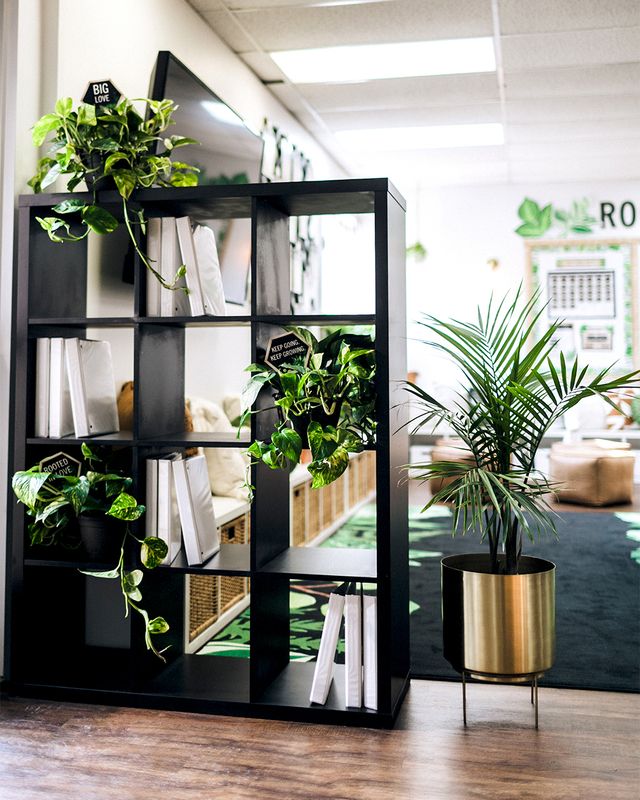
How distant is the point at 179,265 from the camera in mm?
2658

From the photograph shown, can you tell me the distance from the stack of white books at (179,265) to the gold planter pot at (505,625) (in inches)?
46.3

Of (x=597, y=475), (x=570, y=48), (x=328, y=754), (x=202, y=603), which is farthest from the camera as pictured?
(x=597, y=475)

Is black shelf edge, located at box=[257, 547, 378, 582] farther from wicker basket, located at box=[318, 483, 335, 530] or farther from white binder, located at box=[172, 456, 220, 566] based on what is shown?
wicker basket, located at box=[318, 483, 335, 530]

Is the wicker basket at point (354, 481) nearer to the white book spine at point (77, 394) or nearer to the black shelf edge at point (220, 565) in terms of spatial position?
the black shelf edge at point (220, 565)

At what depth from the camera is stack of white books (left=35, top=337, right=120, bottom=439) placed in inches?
105

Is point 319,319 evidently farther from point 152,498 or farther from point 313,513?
point 313,513

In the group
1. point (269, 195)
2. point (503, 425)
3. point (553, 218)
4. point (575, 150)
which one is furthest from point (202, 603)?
point (553, 218)

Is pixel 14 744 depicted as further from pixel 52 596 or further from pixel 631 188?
pixel 631 188

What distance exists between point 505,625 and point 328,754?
0.62 meters

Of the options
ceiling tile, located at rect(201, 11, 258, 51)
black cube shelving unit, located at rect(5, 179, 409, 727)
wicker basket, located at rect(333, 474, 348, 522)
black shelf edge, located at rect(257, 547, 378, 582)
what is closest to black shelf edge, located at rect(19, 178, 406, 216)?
black cube shelving unit, located at rect(5, 179, 409, 727)

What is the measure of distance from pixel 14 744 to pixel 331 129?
16.5ft

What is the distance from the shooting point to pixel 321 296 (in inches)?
265

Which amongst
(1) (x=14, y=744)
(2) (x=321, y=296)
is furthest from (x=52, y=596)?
(2) (x=321, y=296)

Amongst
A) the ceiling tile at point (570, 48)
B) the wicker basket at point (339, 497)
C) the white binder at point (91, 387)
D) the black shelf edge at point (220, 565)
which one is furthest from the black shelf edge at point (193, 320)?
the wicker basket at point (339, 497)
